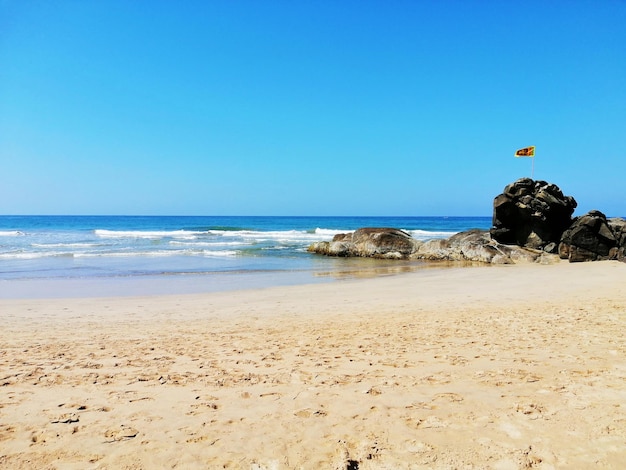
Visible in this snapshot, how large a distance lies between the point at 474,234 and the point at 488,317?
50.5 feet

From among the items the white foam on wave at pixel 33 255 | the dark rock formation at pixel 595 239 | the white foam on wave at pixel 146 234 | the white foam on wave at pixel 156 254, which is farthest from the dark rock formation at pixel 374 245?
the white foam on wave at pixel 146 234

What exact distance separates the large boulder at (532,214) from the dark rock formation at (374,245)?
4501 millimetres

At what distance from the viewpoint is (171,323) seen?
878 cm

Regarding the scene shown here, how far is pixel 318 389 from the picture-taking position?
190 inches

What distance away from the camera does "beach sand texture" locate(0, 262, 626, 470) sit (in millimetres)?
3461

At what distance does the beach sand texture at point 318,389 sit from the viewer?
3.46 metres

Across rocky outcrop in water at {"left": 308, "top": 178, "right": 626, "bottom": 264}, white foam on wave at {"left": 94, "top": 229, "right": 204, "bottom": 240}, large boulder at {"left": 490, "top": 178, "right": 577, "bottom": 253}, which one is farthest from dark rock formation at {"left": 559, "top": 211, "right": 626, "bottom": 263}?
white foam on wave at {"left": 94, "top": 229, "right": 204, "bottom": 240}

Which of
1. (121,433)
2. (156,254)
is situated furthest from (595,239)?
(156,254)

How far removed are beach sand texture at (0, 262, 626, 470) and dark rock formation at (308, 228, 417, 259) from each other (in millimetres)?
14306

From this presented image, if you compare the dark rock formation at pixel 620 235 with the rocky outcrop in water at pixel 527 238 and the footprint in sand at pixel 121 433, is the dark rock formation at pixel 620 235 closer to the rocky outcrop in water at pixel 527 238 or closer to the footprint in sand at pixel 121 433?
the rocky outcrop in water at pixel 527 238

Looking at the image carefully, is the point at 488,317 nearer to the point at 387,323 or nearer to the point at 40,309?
→ the point at 387,323

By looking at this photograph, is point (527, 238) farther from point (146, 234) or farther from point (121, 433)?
point (146, 234)

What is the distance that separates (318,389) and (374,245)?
20.2 metres

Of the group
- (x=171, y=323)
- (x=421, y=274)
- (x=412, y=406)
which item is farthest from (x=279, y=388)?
(x=421, y=274)
